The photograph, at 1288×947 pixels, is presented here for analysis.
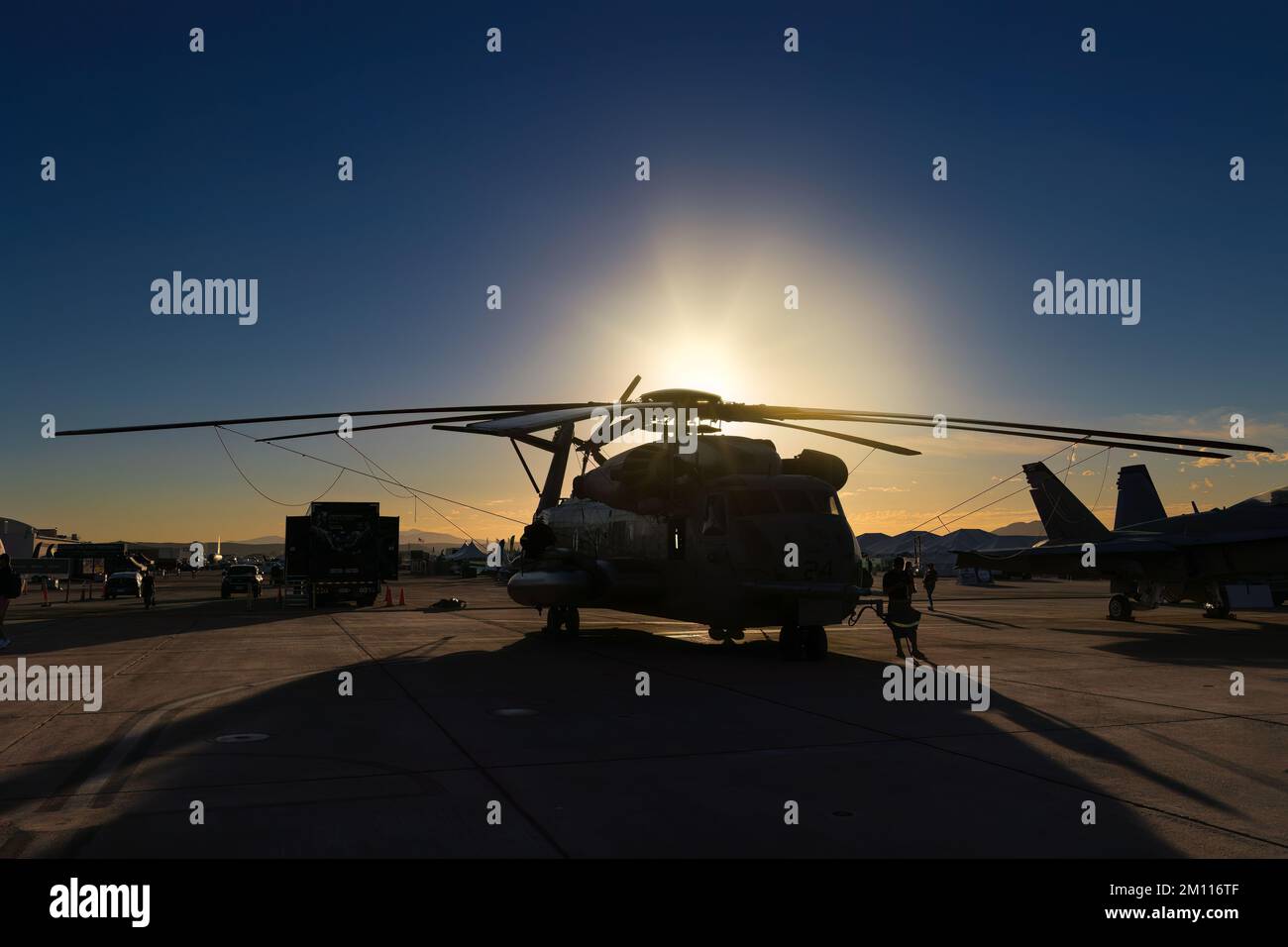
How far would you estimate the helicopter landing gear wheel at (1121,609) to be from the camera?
27.7 metres

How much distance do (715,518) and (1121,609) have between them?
62.0 ft

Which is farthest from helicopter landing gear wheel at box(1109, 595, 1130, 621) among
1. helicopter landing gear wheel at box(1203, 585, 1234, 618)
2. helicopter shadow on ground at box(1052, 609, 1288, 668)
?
helicopter landing gear wheel at box(1203, 585, 1234, 618)

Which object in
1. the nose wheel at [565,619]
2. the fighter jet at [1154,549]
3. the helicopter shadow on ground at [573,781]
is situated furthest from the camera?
the fighter jet at [1154,549]

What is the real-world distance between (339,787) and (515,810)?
1636mm

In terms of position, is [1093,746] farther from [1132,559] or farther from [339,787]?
[1132,559]

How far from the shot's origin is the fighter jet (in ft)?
81.6

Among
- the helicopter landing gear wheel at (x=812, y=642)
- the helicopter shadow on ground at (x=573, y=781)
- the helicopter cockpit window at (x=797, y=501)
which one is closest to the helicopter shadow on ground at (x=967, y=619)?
the helicopter landing gear wheel at (x=812, y=642)

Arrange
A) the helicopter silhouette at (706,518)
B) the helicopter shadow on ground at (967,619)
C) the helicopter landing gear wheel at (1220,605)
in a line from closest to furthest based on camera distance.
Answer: the helicopter silhouette at (706,518), the helicopter shadow on ground at (967,619), the helicopter landing gear wheel at (1220,605)

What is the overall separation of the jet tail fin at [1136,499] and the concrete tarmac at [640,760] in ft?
58.1

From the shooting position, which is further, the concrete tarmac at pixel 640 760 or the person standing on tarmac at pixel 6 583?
the person standing on tarmac at pixel 6 583

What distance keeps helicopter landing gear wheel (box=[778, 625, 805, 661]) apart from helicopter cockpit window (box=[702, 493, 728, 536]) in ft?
6.97

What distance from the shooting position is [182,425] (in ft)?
41.2

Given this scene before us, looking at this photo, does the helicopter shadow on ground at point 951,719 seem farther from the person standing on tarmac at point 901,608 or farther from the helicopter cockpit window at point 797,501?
the helicopter cockpit window at point 797,501
